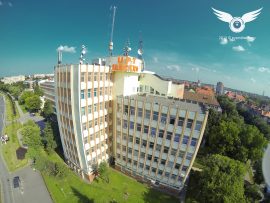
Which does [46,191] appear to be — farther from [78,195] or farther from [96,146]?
[96,146]

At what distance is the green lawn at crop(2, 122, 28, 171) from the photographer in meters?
40.6

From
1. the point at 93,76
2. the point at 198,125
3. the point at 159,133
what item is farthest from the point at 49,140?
the point at 198,125

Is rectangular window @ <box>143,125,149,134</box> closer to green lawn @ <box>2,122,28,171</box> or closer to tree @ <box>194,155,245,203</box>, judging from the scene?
tree @ <box>194,155,245,203</box>

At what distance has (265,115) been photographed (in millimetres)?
110250

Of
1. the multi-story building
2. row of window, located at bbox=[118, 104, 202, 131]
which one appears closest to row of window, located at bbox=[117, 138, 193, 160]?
the multi-story building

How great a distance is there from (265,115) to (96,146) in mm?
119411

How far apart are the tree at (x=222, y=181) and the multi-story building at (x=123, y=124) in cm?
401

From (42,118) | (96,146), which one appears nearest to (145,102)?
(96,146)

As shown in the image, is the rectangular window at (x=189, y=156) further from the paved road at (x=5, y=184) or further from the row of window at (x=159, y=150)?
the paved road at (x=5, y=184)

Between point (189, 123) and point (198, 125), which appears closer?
point (198, 125)

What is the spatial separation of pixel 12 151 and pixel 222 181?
5233 centimetres

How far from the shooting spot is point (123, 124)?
123 ft

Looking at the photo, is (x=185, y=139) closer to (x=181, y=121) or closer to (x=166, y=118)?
(x=181, y=121)

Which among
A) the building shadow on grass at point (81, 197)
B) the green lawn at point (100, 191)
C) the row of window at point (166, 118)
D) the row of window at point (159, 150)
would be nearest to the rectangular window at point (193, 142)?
the row of window at point (159, 150)
